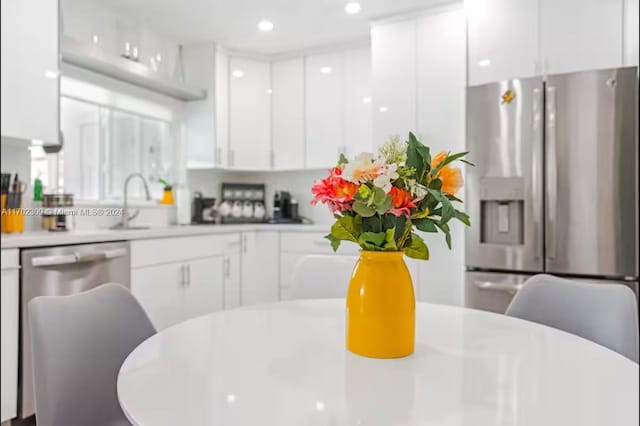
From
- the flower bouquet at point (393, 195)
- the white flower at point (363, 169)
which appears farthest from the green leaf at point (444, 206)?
the white flower at point (363, 169)

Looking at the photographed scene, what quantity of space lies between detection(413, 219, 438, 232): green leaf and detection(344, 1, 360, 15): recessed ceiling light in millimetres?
2467

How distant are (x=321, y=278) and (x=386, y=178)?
106 cm

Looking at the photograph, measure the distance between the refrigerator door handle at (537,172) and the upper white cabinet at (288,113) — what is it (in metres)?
1.87

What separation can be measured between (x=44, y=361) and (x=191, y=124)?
2901mm

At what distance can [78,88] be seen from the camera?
280cm

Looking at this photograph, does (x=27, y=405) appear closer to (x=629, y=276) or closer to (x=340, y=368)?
(x=340, y=368)

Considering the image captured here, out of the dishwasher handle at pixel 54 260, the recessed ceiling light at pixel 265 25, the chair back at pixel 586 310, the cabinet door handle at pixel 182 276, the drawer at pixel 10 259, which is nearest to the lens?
the chair back at pixel 586 310

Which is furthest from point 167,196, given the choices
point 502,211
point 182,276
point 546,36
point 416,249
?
point 416,249

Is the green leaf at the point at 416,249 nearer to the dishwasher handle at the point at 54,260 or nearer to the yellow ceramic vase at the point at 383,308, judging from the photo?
the yellow ceramic vase at the point at 383,308

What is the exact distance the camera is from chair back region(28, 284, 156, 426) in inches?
39.6

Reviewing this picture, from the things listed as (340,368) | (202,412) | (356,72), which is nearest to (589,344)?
(340,368)

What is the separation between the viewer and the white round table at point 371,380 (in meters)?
0.62

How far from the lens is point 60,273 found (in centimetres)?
197

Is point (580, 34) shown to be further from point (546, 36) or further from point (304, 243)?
point (304, 243)
